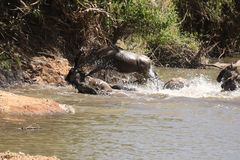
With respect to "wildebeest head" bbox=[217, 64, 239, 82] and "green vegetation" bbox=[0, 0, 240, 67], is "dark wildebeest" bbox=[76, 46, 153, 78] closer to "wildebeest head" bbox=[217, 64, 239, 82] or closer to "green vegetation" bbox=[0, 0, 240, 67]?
"green vegetation" bbox=[0, 0, 240, 67]

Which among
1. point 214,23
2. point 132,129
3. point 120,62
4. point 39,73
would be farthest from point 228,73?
point 214,23

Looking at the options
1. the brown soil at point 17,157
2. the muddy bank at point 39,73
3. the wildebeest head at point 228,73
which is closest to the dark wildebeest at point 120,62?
the muddy bank at point 39,73

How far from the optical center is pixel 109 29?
1836 cm

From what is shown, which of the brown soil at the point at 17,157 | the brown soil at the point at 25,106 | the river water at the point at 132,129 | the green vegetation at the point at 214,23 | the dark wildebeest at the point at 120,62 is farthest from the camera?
the green vegetation at the point at 214,23

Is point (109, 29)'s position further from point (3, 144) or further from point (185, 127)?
point (3, 144)

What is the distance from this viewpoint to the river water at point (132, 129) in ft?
26.2

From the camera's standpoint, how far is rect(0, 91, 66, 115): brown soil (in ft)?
33.4

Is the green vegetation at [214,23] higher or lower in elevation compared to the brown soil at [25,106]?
higher

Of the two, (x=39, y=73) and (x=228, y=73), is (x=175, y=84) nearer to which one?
(x=228, y=73)

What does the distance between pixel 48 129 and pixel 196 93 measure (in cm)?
649

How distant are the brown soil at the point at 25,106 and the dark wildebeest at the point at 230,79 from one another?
6.17m

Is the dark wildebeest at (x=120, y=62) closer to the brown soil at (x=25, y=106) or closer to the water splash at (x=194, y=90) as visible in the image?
the water splash at (x=194, y=90)

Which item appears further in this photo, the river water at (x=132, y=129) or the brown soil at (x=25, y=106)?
the brown soil at (x=25, y=106)

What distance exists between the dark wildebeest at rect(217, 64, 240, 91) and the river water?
1.50 metres
